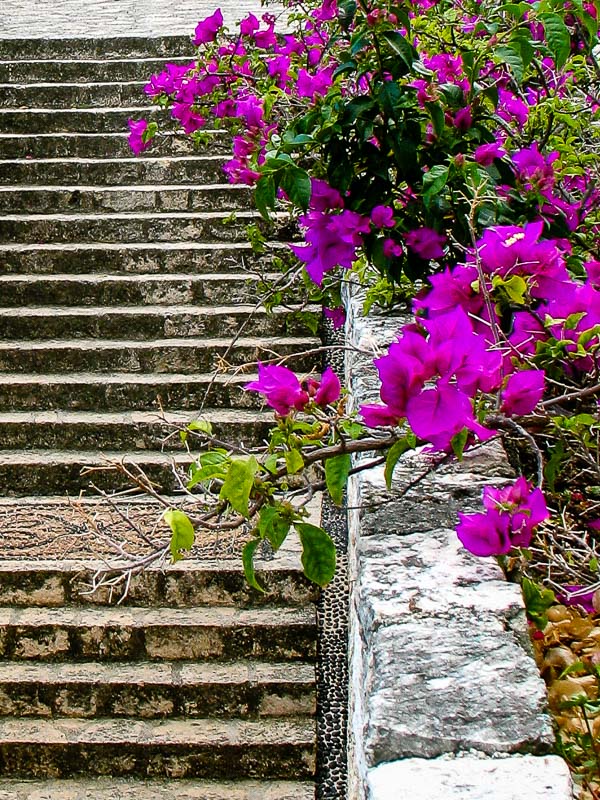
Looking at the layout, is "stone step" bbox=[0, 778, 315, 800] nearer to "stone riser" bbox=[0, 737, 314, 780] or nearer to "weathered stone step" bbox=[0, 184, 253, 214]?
"stone riser" bbox=[0, 737, 314, 780]

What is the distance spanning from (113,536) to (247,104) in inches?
54.5

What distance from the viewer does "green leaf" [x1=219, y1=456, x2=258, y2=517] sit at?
1065 mm

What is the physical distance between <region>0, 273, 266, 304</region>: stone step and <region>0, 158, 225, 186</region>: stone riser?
2.52ft

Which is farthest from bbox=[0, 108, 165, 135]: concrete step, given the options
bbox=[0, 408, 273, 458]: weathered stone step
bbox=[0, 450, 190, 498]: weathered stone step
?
bbox=[0, 450, 190, 498]: weathered stone step

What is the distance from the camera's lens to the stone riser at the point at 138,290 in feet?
12.4

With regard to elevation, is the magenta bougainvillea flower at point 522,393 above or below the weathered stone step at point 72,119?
below

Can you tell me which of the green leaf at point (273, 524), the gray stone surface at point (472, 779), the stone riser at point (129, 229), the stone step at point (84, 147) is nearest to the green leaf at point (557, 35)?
the green leaf at point (273, 524)

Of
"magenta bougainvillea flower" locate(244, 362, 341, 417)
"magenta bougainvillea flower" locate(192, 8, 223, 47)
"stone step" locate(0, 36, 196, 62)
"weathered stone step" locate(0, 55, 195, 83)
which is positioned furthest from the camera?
"stone step" locate(0, 36, 196, 62)

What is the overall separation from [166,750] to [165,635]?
12.7 inches

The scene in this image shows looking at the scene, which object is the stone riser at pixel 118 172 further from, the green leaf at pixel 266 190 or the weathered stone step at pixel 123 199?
the green leaf at pixel 266 190

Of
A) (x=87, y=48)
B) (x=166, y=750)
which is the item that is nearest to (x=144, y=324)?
(x=166, y=750)

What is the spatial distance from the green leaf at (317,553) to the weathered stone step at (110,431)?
213 centimetres

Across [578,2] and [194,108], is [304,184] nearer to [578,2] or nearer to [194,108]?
[578,2]

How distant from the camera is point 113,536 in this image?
2.76 m
